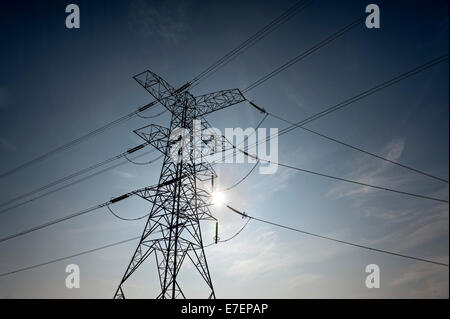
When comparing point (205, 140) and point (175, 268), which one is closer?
point (175, 268)

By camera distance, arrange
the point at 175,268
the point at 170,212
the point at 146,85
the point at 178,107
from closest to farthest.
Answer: the point at 175,268 → the point at 170,212 → the point at 146,85 → the point at 178,107

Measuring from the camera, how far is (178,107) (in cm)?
1914
